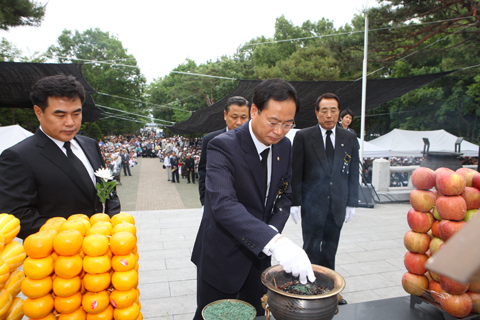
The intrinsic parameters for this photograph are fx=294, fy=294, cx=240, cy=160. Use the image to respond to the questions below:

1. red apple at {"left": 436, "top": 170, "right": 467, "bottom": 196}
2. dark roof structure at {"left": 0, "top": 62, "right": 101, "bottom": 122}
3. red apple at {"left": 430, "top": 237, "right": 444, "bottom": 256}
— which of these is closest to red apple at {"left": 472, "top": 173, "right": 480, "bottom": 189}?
red apple at {"left": 436, "top": 170, "right": 467, "bottom": 196}

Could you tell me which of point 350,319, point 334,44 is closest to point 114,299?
point 350,319

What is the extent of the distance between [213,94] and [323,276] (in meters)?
33.8

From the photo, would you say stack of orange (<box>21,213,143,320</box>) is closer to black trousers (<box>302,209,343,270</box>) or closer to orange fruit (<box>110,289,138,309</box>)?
orange fruit (<box>110,289,138,309</box>)

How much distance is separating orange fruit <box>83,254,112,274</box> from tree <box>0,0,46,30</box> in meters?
9.54

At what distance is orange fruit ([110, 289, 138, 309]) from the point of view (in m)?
1.48

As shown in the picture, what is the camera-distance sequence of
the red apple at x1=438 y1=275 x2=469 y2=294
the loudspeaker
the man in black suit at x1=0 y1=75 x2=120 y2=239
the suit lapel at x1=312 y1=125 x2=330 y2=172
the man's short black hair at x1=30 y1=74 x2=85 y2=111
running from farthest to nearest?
the loudspeaker, the suit lapel at x1=312 y1=125 x2=330 y2=172, the man's short black hair at x1=30 y1=74 x2=85 y2=111, the man in black suit at x1=0 y1=75 x2=120 y2=239, the red apple at x1=438 y1=275 x2=469 y2=294

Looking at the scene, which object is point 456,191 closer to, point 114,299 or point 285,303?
point 285,303

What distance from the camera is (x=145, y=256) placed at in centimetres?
456

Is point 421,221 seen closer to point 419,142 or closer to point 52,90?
point 52,90

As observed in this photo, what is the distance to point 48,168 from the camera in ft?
6.60

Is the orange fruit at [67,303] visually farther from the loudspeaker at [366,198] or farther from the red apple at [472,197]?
the loudspeaker at [366,198]

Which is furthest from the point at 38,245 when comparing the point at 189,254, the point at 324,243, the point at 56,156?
the point at 189,254

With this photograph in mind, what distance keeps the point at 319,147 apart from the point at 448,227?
1795 mm

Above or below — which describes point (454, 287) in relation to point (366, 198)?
above
